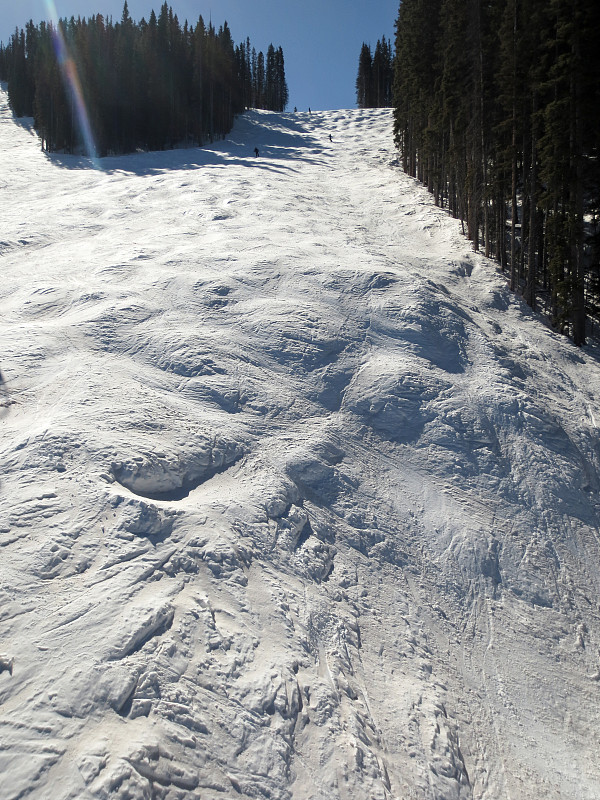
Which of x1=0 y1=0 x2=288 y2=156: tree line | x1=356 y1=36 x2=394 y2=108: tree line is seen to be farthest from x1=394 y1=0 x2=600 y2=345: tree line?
x1=356 y1=36 x2=394 y2=108: tree line

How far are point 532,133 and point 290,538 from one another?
1442 centimetres

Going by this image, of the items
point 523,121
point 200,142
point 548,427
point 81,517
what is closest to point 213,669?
point 81,517

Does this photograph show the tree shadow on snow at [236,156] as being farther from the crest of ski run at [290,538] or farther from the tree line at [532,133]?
the crest of ski run at [290,538]

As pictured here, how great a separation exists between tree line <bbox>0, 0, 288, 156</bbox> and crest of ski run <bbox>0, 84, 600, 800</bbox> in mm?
38062

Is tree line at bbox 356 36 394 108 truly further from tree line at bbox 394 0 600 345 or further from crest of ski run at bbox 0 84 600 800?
crest of ski run at bbox 0 84 600 800

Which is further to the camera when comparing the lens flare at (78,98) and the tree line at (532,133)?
the lens flare at (78,98)

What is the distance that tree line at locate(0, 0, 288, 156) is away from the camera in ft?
138

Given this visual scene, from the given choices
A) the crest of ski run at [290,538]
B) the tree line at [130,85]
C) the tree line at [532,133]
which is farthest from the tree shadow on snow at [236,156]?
the crest of ski run at [290,538]

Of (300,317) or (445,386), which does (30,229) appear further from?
(445,386)

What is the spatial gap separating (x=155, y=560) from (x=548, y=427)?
716 centimetres

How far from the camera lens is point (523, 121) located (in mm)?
14898

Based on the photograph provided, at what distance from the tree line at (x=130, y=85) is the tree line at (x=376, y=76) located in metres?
24.6

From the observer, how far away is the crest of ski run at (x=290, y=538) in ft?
13.2

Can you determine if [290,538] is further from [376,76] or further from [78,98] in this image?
[376,76]
